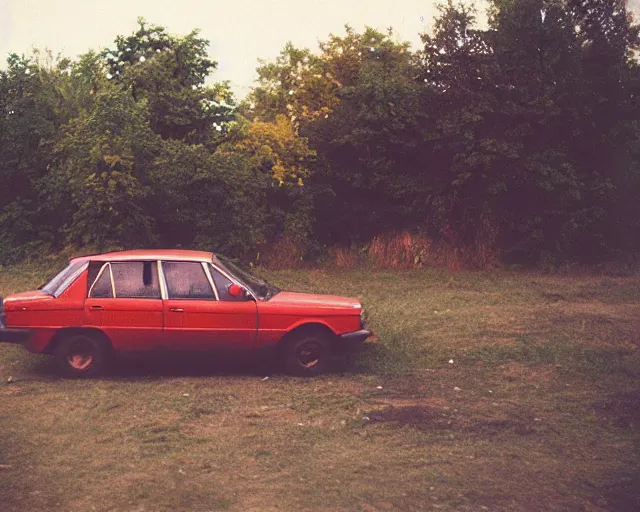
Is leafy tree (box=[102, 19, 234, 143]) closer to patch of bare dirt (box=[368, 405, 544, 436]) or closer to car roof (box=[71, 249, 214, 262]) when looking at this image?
car roof (box=[71, 249, 214, 262])

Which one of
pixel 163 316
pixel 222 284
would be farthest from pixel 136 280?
pixel 222 284

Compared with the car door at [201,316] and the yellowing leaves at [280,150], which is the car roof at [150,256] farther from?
the yellowing leaves at [280,150]

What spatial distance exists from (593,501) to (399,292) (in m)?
12.3

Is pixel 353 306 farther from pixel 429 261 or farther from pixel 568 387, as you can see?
pixel 429 261

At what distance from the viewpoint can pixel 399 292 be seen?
60.3ft

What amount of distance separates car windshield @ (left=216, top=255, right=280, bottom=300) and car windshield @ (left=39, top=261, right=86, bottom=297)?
181cm

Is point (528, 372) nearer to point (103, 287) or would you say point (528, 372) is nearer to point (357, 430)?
point (357, 430)

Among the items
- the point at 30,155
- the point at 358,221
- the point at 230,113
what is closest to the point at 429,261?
the point at 358,221

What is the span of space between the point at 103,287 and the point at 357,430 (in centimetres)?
396

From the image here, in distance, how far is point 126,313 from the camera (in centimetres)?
1008

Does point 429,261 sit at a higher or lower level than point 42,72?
lower

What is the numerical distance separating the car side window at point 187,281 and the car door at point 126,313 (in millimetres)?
192

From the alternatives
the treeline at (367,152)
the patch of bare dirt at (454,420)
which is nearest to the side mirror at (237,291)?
the patch of bare dirt at (454,420)

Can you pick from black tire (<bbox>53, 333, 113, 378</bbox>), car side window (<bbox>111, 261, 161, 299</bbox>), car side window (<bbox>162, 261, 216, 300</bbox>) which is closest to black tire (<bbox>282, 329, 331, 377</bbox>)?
car side window (<bbox>162, 261, 216, 300</bbox>)
